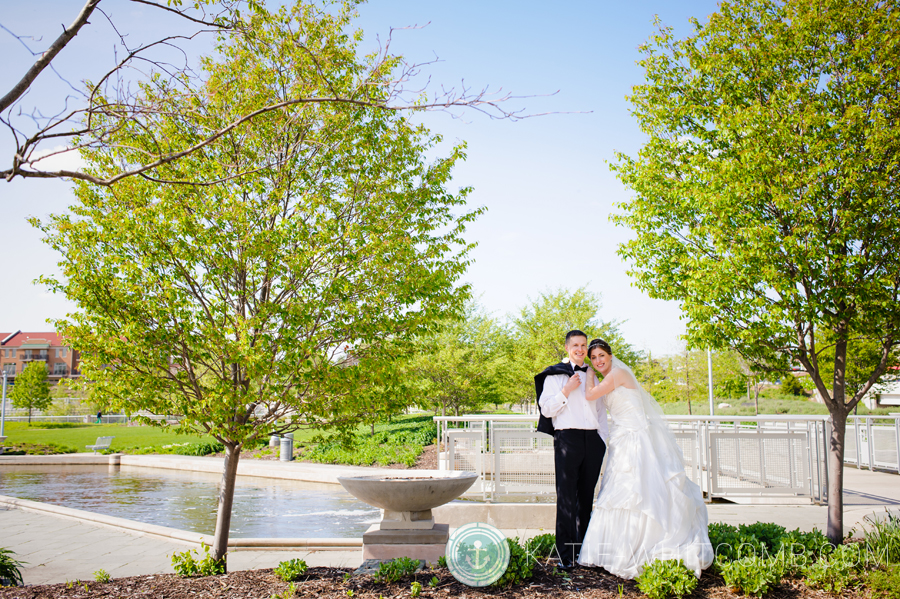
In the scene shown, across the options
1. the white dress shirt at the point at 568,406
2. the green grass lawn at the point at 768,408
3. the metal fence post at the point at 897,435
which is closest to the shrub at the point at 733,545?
the white dress shirt at the point at 568,406

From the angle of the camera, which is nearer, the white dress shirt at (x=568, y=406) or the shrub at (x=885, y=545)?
the shrub at (x=885, y=545)

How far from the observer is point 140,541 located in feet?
29.1

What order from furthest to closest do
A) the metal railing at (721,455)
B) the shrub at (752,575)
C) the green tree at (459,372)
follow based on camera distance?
1. the green tree at (459,372)
2. the metal railing at (721,455)
3. the shrub at (752,575)

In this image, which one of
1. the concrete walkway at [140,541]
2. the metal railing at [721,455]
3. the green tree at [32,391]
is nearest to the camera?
the concrete walkway at [140,541]

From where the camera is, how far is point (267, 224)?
6.51 metres

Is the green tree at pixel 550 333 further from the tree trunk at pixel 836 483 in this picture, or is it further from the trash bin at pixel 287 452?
the tree trunk at pixel 836 483

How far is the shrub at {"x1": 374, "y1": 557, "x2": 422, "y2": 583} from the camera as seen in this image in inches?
196

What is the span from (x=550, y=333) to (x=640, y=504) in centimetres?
2275

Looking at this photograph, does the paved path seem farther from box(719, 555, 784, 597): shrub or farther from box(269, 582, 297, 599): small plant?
box(719, 555, 784, 597): shrub

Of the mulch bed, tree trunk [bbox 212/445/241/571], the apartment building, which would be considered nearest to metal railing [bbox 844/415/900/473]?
the mulch bed

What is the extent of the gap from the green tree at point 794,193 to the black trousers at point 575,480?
2.12m

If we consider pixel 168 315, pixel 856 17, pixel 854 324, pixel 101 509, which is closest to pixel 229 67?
pixel 168 315

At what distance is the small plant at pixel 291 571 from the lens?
5.20 m

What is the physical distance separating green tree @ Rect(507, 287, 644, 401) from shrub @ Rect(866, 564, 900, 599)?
2180 cm
